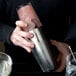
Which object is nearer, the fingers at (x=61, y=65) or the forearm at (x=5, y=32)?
the fingers at (x=61, y=65)

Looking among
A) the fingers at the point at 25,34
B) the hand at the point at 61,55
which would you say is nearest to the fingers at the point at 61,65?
the hand at the point at 61,55

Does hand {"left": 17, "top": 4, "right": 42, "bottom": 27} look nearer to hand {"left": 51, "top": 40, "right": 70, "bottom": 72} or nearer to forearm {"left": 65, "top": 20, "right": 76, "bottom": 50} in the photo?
hand {"left": 51, "top": 40, "right": 70, "bottom": 72}

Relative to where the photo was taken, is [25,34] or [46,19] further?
[46,19]

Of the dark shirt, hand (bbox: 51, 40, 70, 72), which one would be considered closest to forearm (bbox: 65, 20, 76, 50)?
the dark shirt

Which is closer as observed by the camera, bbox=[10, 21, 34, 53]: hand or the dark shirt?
bbox=[10, 21, 34, 53]: hand

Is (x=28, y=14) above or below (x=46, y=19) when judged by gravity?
above

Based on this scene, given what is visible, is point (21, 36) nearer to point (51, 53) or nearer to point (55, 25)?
point (51, 53)

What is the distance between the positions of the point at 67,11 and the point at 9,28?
11.9 inches

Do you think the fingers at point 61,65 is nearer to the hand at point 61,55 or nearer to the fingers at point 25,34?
the hand at point 61,55

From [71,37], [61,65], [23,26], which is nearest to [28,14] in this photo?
[23,26]

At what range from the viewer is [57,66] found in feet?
1.96

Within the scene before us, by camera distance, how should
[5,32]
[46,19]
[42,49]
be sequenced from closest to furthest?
[42,49]
[5,32]
[46,19]

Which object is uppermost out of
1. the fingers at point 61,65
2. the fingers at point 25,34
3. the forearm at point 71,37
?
the fingers at point 25,34

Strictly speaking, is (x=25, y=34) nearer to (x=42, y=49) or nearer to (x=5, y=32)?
(x=42, y=49)
